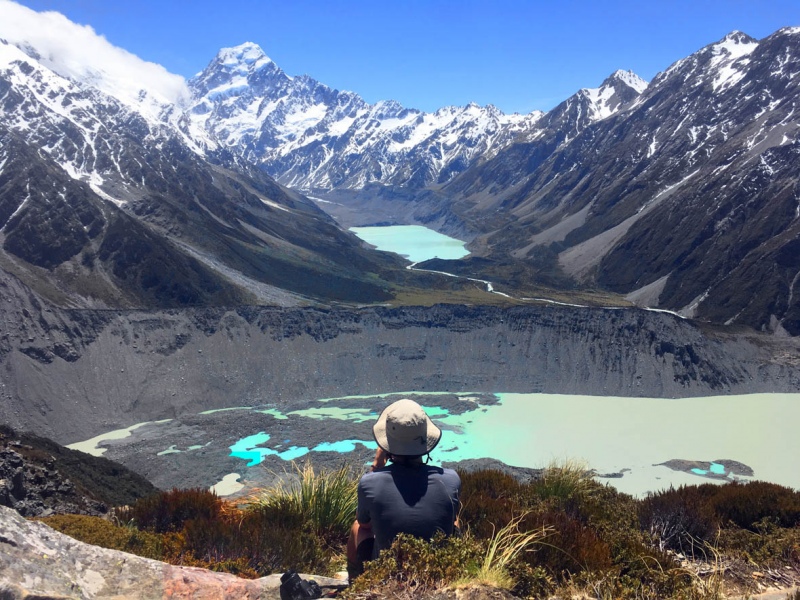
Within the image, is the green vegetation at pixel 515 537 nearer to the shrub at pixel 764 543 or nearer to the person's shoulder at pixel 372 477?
the shrub at pixel 764 543

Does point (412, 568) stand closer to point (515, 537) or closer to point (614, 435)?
point (515, 537)

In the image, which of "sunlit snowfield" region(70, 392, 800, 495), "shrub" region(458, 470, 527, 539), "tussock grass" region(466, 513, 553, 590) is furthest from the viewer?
"sunlit snowfield" region(70, 392, 800, 495)

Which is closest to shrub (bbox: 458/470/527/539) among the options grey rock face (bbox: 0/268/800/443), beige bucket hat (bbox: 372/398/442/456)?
beige bucket hat (bbox: 372/398/442/456)

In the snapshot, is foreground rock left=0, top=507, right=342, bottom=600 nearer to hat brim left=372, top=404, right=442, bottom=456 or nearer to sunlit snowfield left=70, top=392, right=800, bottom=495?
hat brim left=372, top=404, right=442, bottom=456

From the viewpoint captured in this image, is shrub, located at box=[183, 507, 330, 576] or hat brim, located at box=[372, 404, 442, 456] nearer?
hat brim, located at box=[372, 404, 442, 456]

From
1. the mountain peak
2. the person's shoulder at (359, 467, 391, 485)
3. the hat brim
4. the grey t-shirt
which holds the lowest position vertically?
the grey t-shirt

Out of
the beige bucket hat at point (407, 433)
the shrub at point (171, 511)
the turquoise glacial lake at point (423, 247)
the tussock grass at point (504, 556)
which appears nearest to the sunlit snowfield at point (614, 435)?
the shrub at point (171, 511)

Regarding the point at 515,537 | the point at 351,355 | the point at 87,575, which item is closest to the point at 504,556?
the point at 515,537
